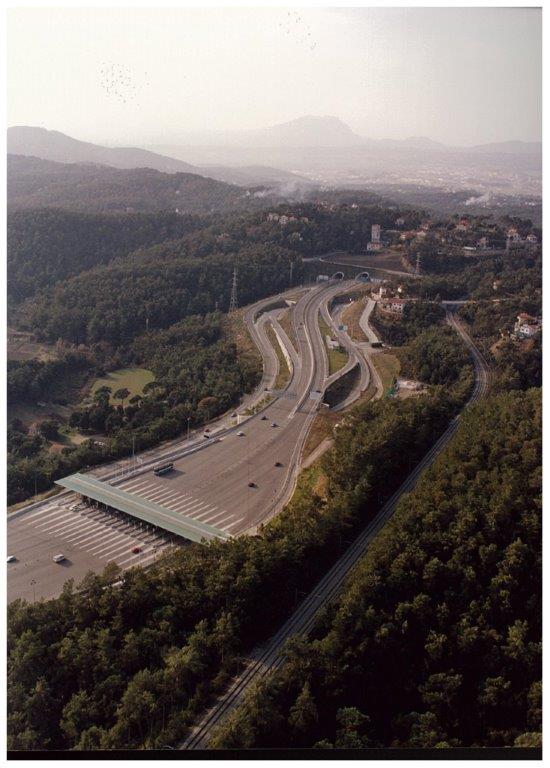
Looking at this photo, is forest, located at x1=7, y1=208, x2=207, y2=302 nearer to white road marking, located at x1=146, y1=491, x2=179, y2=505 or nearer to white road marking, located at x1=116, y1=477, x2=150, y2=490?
white road marking, located at x1=116, y1=477, x2=150, y2=490

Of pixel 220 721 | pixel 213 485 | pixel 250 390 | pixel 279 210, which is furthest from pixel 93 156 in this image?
pixel 220 721

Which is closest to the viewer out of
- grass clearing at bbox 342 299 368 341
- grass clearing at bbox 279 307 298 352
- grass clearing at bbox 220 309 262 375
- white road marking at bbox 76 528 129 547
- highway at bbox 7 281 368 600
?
highway at bbox 7 281 368 600

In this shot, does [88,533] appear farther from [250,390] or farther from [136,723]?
[250,390]

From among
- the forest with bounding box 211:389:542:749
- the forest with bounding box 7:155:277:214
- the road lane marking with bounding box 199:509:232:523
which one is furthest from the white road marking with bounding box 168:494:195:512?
the forest with bounding box 7:155:277:214

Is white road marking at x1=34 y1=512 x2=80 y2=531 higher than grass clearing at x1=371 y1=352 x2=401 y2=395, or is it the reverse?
grass clearing at x1=371 y1=352 x2=401 y2=395

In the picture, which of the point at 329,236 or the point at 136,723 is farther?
the point at 329,236

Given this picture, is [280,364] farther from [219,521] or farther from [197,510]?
[219,521]

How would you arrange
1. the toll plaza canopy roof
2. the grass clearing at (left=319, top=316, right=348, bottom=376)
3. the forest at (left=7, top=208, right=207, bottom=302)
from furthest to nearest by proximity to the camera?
the forest at (left=7, top=208, right=207, bottom=302)
the grass clearing at (left=319, top=316, right=348, bottom=376)
the toll plaza canopy roof
